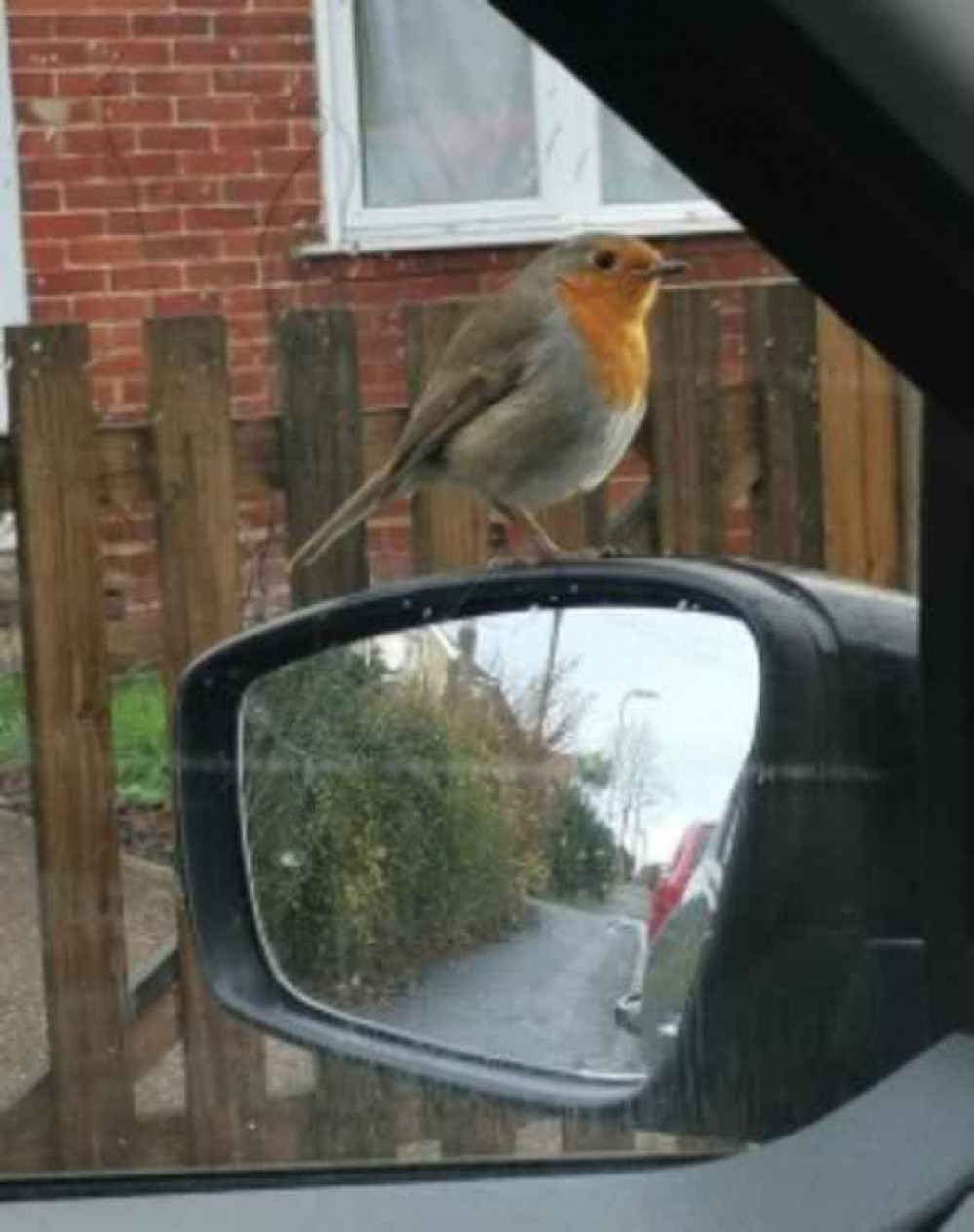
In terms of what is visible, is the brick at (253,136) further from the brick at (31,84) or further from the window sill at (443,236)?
the brick at (31,84)

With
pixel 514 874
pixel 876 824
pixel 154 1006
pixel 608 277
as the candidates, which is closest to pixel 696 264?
pixel 608 277

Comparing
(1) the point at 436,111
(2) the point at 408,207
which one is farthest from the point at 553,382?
(1) the point at 436,111

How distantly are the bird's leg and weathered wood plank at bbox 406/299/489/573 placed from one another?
0.46 feet

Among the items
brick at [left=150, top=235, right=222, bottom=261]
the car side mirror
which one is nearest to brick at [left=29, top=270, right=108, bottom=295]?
brick at [left=150, top=235, right=222, bottom=261]

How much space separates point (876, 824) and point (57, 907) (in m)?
2.01

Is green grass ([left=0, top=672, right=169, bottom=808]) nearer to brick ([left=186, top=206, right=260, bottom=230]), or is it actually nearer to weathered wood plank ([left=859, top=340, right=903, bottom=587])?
weathered wood plank ([left=859, top=340, right=903, bottom=587])

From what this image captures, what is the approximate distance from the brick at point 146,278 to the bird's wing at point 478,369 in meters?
1.16

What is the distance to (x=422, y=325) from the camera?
→ 11.8 ft

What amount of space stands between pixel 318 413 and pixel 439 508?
362 millimetres

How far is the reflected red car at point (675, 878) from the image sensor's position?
1.82 metres

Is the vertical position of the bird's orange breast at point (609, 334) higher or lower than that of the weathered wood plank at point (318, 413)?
higher

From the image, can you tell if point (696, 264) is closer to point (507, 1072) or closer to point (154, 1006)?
point (154, 1006)

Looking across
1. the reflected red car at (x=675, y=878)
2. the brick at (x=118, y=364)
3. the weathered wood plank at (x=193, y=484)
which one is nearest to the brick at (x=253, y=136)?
the brick at (x=118, y=364)

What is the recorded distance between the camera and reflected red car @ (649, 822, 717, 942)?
5.97ft
